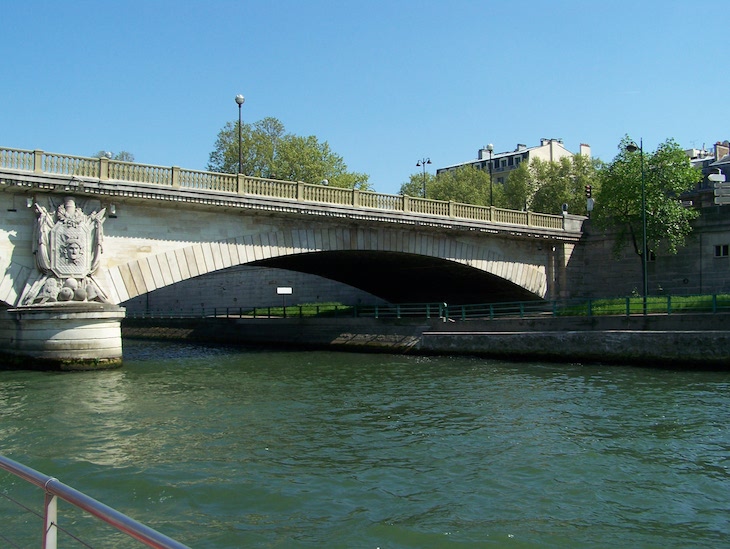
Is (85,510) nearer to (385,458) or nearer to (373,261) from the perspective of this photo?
(385,458)

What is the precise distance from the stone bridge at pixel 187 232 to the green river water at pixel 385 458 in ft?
12.5

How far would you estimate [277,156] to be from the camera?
67125 millimetres

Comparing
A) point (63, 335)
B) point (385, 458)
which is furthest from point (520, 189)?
point (385, 458)

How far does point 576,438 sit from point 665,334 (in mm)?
13096

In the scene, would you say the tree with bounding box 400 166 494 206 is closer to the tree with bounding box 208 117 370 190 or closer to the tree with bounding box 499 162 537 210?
the tree with bounding box 499 162 537 210

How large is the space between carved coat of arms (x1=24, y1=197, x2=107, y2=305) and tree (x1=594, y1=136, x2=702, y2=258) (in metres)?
25.6

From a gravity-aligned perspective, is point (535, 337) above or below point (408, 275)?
below

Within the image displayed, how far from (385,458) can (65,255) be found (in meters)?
16.9

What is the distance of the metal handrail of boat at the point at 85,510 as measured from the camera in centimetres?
308

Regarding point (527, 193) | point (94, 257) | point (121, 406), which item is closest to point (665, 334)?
point (121, 406)

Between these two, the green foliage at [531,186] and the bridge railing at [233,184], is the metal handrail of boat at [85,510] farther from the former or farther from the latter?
the green foliage at [531,186]

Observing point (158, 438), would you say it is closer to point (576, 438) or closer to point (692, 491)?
point (576, 438)

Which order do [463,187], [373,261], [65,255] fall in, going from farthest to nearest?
[463,187], [373,261], [65,255]

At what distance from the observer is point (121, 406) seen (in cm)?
1917
